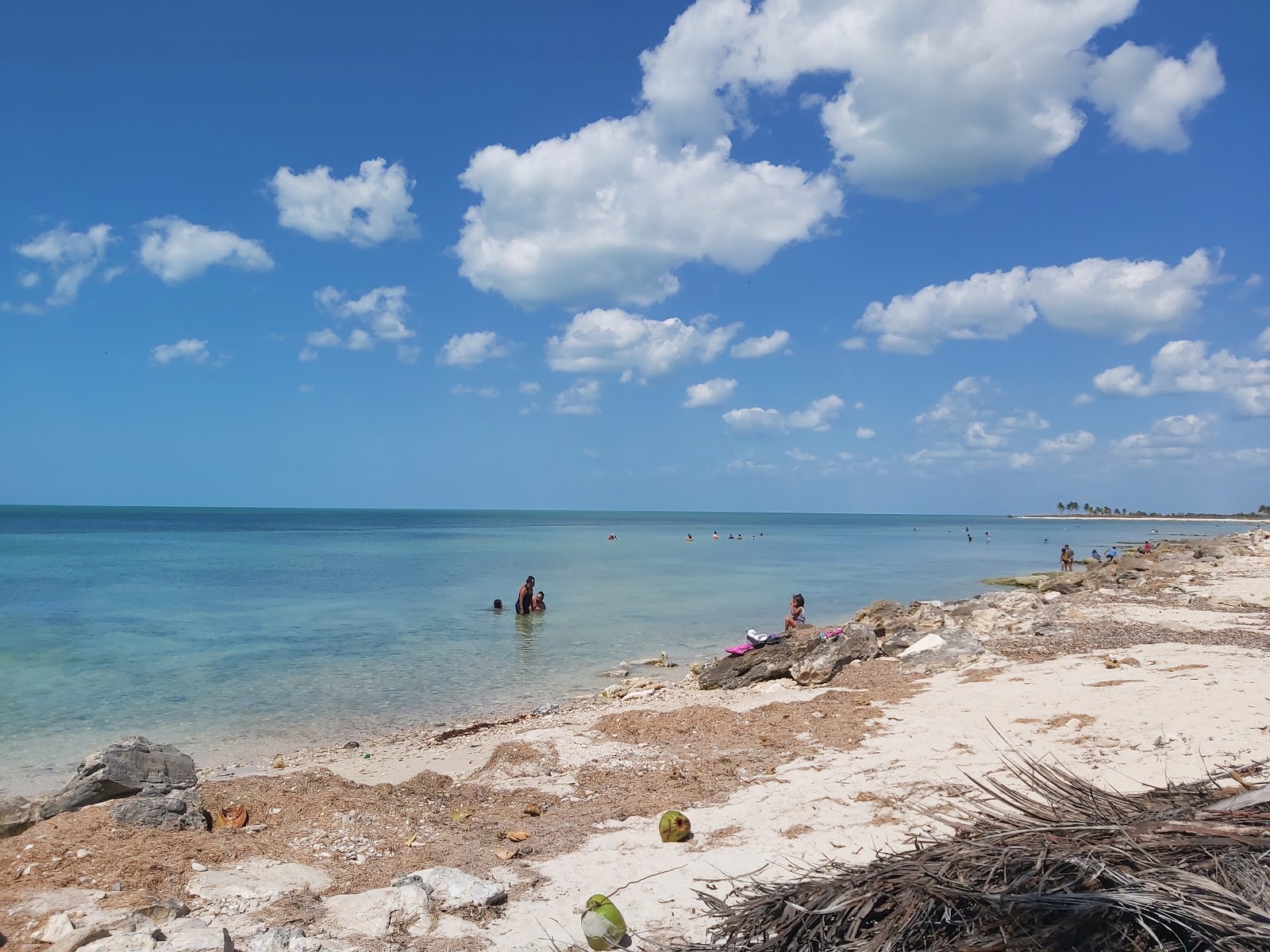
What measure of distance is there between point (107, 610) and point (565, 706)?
63.3ft

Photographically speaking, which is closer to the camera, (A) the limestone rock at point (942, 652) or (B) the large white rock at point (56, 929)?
(B) the large white rock at point (56, 929)

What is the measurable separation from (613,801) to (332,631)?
16.6m

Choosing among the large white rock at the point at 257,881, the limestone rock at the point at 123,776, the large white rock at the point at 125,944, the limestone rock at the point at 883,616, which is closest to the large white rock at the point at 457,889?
the large white rock at the point at 257,881

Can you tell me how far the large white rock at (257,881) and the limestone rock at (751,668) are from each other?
852 centimetres

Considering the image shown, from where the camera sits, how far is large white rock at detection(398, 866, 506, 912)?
4906 mm

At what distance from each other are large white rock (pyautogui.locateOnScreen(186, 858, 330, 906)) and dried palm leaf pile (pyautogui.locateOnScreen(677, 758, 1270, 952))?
3.20m

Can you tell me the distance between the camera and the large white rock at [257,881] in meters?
5.05

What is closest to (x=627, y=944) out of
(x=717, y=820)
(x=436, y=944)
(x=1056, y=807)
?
(x=436, y=944)

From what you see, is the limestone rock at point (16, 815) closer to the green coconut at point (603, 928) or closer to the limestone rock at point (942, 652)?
the green coconut at point (603, 928)

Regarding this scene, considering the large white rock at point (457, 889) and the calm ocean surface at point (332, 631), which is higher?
the large white rock at point (457, 889)

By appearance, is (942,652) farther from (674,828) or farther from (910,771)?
(674,828)

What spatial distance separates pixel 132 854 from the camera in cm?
566

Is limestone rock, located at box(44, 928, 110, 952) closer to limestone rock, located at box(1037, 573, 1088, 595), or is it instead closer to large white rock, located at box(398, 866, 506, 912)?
large white rock, located at box(398, 866, 506, 912)

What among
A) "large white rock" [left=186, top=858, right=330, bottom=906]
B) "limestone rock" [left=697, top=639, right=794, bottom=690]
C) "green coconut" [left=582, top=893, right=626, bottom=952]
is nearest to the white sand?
"green coconut" [left=582, top=893, right=626, bottom=952]
